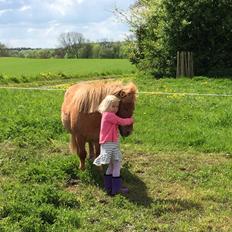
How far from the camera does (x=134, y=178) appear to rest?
7793 millimetres

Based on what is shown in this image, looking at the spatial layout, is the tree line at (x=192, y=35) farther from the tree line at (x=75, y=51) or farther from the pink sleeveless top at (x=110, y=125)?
the tree line at (x=75, y=51)

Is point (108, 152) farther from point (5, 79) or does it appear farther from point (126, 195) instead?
point (5, 79)

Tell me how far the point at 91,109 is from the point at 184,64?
18.8 m

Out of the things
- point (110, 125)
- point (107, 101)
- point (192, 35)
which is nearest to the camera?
point (107, 101)

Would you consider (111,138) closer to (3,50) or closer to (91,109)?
(91,109)

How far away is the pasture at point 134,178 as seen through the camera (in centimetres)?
595

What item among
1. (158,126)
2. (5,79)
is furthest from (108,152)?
(5,79)

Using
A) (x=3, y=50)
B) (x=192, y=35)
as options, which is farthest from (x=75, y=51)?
(x=192, y=35)

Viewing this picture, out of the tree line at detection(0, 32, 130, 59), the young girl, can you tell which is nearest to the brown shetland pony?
the young girl

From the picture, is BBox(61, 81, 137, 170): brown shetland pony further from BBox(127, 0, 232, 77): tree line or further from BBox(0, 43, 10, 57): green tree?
BBox(0, 43, 10, 57): green tree

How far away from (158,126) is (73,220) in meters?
5.99

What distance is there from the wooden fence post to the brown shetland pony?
17.9 m

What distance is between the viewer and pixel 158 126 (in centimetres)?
1157

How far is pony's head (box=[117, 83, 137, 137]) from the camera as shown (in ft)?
22.9
